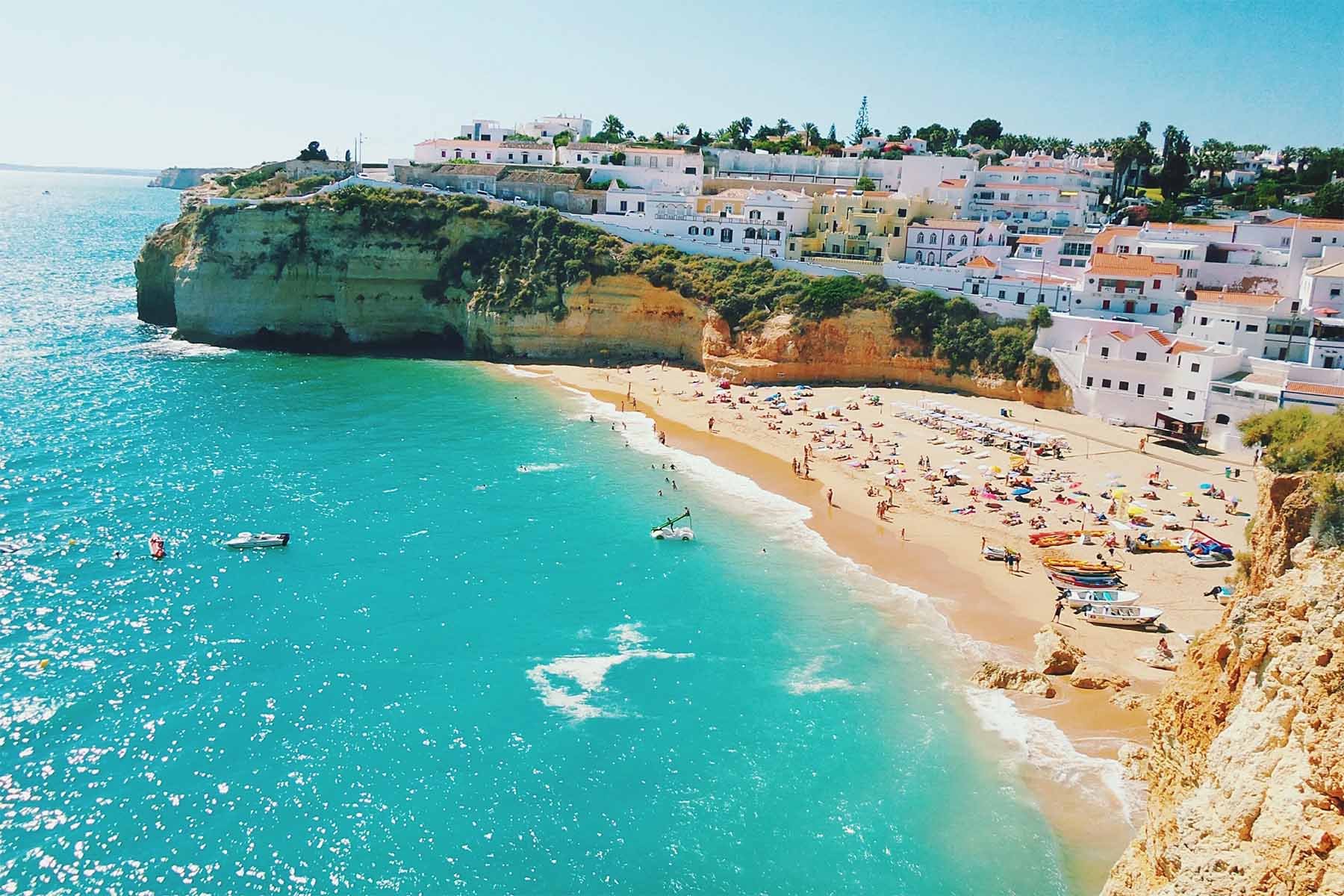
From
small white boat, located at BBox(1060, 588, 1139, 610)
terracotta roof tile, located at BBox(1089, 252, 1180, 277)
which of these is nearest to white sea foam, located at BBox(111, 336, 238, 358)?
small white boat, located at BBox(1060, 588, 1139, 610)

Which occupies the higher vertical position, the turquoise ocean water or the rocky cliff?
the rocky cliff

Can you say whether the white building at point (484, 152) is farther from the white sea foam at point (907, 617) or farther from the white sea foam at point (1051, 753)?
the white sea foam at point (1051, 753)

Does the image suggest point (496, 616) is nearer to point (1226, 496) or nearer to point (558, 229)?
point (1226, 496)

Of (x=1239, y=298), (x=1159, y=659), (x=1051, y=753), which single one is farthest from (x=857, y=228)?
(x=1051, y=753)

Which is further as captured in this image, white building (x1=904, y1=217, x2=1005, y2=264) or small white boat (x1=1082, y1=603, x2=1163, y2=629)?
white building (x1=904, y1=217, x2=1005, y2=264)

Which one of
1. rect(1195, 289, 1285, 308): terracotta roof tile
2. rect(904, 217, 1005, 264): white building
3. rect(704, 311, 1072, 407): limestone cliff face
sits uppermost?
rect(904, 217, 1005, 264): white building

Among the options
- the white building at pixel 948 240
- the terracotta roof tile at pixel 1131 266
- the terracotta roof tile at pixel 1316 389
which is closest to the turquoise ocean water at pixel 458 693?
the terracotta roof tile at pixel 1316 389

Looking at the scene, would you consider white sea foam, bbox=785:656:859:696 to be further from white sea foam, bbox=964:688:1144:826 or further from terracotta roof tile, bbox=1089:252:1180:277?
terracotta roof tile, bbox=1089:252:1180:277
